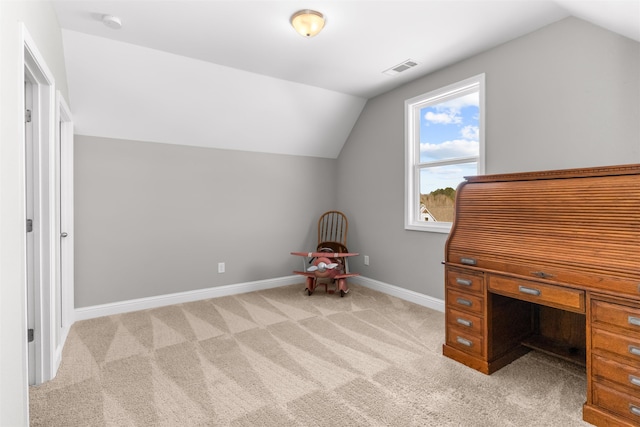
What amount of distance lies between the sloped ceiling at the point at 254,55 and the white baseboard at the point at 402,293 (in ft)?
7.19

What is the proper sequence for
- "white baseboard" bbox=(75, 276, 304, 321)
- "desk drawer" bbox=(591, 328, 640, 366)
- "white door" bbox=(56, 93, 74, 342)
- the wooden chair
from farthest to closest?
the wooden chair → "white baseboard" bbox=(75, 276, 304, 321) → "white door" bbox=(56, 93, 74, 342) → "desk drawer" bbox=(591, 328, 640, 366)

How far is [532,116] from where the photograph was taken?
271cm

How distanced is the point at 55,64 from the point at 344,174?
3.40 meters

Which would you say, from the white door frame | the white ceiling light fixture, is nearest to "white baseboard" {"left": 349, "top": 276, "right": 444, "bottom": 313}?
the white door frame

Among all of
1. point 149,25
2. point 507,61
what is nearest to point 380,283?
point 507,61

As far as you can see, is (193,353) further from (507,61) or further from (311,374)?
(507,61)

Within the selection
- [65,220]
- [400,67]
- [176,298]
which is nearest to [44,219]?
[65,220]

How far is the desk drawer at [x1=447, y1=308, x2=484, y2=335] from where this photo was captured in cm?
229

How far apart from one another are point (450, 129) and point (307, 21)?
1917 mm

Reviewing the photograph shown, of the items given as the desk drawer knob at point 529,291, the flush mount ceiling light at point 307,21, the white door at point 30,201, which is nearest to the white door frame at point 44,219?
the white door at point 30,201

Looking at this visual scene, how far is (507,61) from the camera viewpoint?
9.33 feet

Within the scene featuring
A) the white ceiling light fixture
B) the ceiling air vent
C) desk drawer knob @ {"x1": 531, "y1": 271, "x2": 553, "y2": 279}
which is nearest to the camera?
desk drawer knob @ {"x1": 531, "y1": 271, "x2": 553, "y2": 279}

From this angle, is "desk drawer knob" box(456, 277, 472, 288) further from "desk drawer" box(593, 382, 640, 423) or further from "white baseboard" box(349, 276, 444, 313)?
"white baseboard" box(349, 276, 444, 313)

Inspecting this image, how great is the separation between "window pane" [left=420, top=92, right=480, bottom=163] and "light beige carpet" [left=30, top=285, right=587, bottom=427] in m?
1.73
